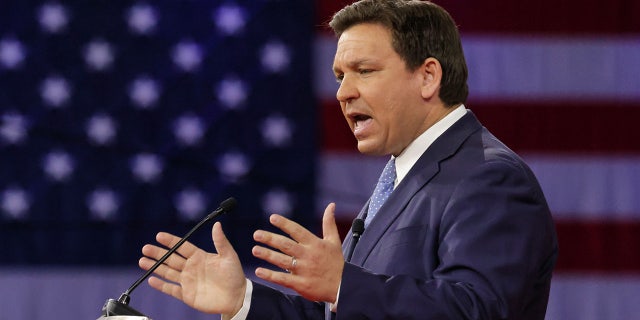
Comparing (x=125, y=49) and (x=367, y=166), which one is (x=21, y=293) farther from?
(x=367, y=166)

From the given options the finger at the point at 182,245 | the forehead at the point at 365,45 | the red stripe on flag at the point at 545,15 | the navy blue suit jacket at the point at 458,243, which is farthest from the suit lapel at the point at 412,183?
the red stripe on flag at the point at 545,15

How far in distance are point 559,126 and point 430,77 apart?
2.00m

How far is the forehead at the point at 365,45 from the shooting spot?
1938mm

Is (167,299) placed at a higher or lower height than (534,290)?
lower

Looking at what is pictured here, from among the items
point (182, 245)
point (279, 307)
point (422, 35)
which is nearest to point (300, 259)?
point (182, 245)

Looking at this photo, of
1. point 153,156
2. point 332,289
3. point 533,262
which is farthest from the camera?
point 153,156

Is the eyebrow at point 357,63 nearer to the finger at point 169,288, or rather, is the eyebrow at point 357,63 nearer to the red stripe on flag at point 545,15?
the finger at point 169,288

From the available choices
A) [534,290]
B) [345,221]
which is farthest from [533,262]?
[345,221]

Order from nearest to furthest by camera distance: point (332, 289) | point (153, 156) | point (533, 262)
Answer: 1. point (332, 289)
2. point (533, 262)
3. point (153, 156)

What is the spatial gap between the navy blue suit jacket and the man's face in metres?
0.10

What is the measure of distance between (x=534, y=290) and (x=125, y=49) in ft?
8.37

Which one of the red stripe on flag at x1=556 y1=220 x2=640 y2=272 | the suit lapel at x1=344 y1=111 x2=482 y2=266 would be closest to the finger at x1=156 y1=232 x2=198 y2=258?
the suit lapel at x1=344 y1=111 x2=482 y2=266

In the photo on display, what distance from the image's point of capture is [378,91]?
1953 mm

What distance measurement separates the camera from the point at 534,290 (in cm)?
174
